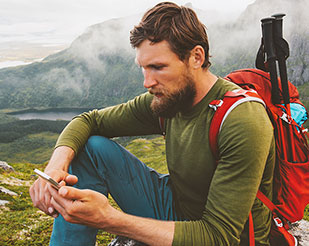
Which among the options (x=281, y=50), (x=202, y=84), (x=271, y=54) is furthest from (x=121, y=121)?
(x=281, y=50)

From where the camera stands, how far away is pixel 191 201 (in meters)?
4.05

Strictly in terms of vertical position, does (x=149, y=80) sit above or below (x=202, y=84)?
above

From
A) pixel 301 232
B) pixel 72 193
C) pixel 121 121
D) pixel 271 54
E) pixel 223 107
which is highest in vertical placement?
pixel 271 54

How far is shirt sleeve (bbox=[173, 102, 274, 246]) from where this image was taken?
9.75 ft

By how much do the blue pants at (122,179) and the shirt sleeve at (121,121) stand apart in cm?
69

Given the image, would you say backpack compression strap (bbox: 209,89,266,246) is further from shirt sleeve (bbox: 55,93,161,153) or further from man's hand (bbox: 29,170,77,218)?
man's hand (bbox: 29,170,77,218)

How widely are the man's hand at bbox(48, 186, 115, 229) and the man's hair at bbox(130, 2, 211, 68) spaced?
220 centimetres

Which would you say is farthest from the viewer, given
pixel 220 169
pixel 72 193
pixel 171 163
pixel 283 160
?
pixel 171 163

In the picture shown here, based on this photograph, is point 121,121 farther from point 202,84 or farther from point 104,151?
point 202,84

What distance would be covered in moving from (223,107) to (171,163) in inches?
49.1

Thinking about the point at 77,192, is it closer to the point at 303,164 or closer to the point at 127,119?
the point at 127,119

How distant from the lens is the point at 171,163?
4062 mm

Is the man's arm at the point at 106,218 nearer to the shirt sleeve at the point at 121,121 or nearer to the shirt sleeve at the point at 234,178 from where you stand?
the shirt sleeve at the point at 234,178

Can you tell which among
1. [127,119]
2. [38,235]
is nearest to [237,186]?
[127,119]
